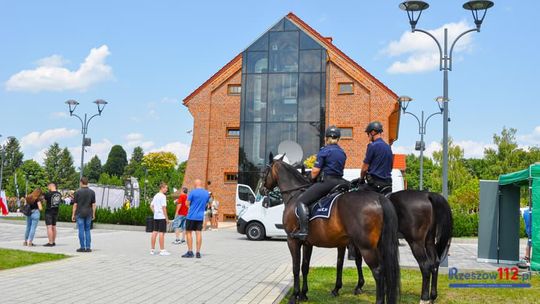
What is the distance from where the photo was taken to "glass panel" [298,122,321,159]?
3847 cm

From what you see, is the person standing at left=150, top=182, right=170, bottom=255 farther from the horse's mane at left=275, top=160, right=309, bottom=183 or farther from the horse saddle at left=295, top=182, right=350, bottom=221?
the horse saddle at left=295, top=182, right=350, bottom=221

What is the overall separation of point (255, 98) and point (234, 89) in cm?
292

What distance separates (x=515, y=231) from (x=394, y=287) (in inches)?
398

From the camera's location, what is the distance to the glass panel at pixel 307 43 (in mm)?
39625

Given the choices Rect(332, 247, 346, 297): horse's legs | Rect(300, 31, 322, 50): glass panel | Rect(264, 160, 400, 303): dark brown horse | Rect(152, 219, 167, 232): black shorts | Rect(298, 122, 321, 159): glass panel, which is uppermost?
Rect(300, 31, 322, 50): glass panel

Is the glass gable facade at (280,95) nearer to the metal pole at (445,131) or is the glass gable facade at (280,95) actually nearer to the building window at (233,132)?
the building window at (233,132)

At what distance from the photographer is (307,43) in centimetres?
3975

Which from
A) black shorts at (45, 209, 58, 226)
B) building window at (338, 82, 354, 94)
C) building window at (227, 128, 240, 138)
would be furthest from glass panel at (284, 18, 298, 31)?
black shorts at (45, 209, 58, 226)

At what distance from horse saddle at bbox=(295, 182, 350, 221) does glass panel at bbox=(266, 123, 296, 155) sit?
30814 mm

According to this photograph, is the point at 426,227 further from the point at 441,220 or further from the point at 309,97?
the point at 309,97

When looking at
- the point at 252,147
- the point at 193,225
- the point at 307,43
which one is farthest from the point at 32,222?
the point at 307,43

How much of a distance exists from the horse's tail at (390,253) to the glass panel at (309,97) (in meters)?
32.1

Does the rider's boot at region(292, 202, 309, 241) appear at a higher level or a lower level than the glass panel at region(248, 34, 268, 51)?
lower

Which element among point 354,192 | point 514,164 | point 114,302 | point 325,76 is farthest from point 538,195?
point 514,164
